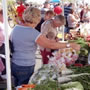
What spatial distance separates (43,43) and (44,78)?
15.8 inches

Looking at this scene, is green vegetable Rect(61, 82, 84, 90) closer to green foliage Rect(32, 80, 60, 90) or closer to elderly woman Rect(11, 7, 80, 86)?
green foliage Rect(32, 80, 60, 90)

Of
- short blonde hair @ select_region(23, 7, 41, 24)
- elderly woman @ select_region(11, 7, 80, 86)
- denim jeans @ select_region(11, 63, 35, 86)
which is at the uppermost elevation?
short blonde hair @ select_region(23, 7, 41, 24)

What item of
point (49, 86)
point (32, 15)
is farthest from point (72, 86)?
point (32, 15)

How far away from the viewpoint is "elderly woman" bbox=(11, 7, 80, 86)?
2.43 metres

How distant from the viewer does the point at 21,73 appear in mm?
2689

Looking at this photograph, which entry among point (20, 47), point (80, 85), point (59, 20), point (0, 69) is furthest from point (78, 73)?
point (59, 20)

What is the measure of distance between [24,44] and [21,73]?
0.41 metres

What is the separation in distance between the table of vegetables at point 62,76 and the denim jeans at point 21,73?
0.14 metres

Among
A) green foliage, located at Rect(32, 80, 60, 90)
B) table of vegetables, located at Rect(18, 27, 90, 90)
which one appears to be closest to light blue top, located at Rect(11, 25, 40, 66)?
table of vegetables, located at Rect(18, 27, 90, 90)

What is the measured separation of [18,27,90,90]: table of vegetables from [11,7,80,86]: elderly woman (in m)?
0.19

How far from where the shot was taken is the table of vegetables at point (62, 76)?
7.02 feet

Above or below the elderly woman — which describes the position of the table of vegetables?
below

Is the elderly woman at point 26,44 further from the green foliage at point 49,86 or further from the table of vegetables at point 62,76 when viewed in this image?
the green foliage at point 49,86

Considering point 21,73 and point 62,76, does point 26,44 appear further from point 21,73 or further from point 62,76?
point 62,76
